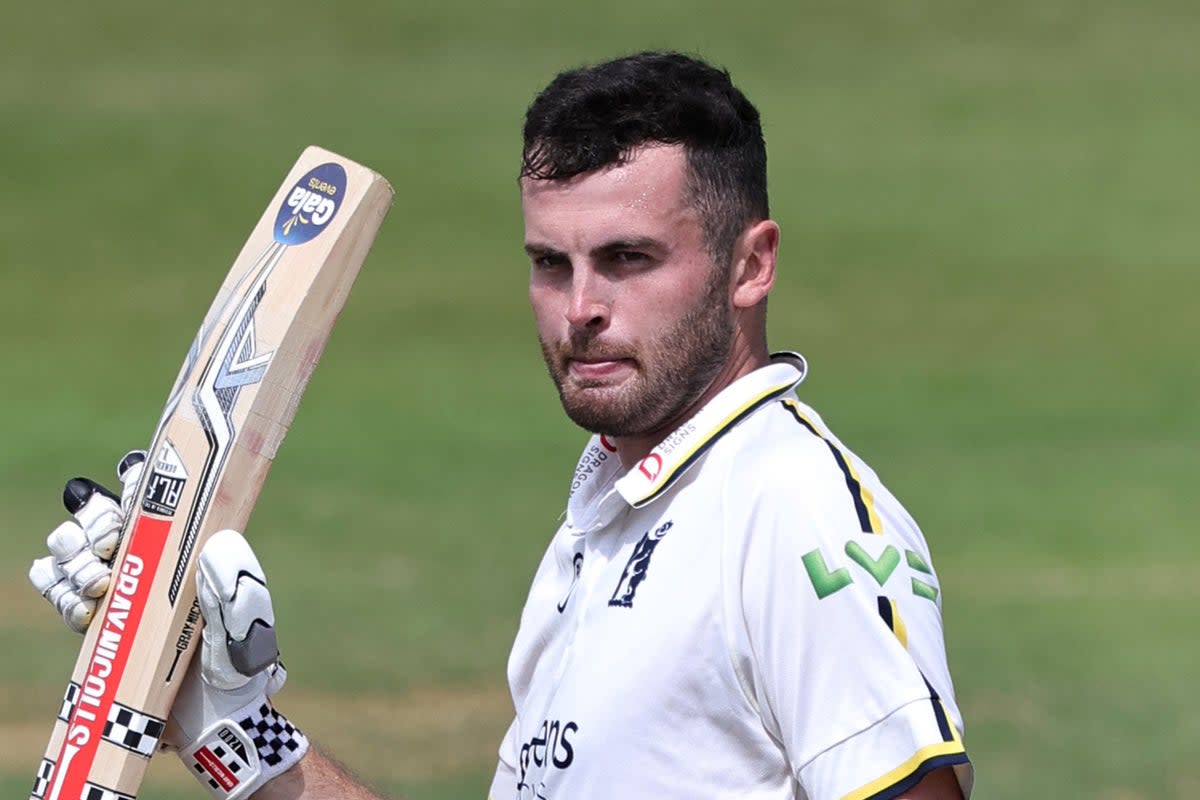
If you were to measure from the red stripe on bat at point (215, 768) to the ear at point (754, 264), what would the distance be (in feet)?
3.95

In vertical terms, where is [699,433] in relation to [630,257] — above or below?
below

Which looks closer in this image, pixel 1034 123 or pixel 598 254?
pixel 598 254

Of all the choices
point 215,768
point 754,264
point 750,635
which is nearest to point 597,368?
point 754,264

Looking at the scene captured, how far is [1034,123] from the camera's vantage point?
66.8 feet

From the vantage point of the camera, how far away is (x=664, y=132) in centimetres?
307

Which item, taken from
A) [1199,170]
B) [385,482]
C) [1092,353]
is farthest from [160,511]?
[1199,170]

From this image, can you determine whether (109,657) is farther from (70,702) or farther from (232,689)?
(232,689)

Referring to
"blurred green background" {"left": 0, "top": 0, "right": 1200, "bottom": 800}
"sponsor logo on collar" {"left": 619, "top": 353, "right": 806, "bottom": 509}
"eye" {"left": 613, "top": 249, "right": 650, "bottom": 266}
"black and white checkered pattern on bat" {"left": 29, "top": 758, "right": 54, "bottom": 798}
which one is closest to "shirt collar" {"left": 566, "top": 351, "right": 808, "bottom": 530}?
"sponsor logo on collar" {"left": 619, "top": 353, "right": 806, "bottom": 509}

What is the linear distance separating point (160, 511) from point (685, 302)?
109 centimetres

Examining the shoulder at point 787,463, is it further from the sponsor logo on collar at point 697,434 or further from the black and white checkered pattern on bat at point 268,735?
the black and white checkered pattern on bat at point 268,735

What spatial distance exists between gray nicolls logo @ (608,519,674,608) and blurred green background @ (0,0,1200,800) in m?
4.77

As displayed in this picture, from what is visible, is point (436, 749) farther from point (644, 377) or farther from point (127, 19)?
point (127, 19)

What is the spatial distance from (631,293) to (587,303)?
0.22 ft

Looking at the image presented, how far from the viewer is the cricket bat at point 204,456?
3486mm
